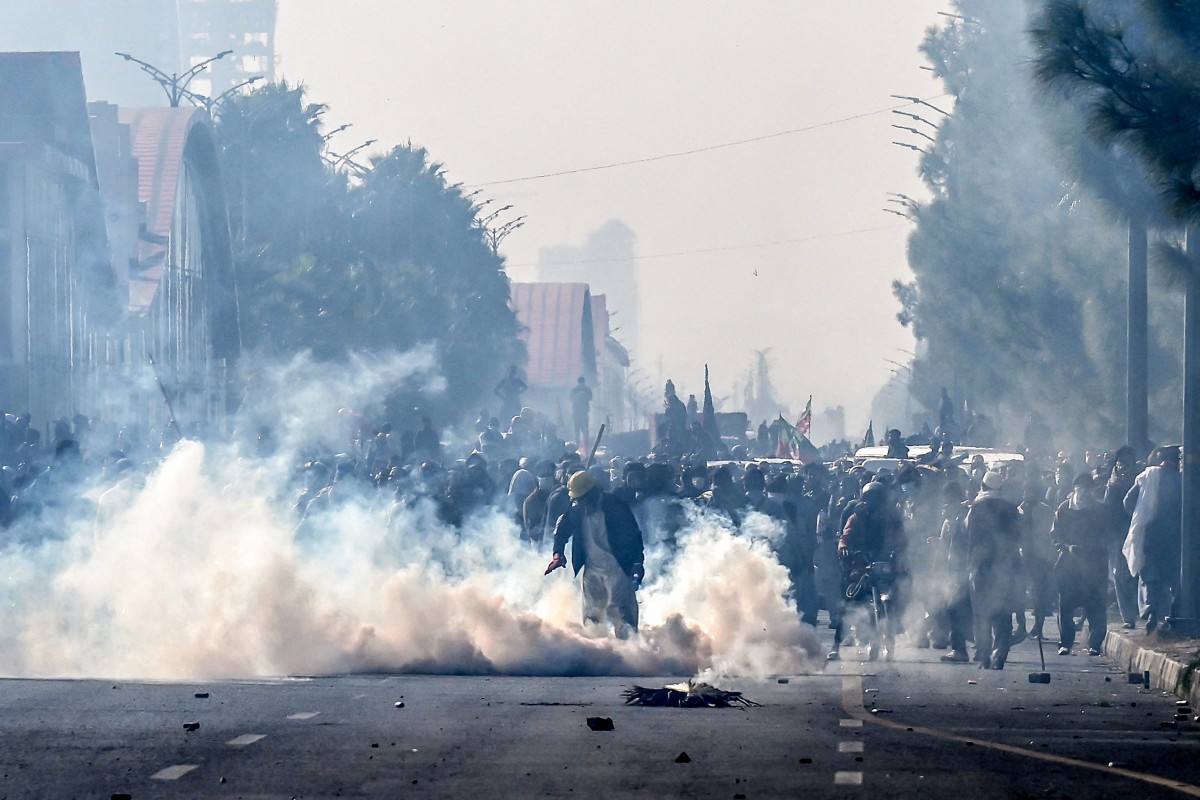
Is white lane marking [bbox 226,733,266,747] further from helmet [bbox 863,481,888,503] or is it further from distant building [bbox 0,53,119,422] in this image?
distant building [bbox 0,53,119,422]

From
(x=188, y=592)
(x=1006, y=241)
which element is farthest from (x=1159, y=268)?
(x=1006, y=241)

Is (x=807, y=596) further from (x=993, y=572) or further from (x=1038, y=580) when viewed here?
(x=993, y=572)

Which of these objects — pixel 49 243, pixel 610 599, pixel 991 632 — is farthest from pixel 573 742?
pixel 49 243

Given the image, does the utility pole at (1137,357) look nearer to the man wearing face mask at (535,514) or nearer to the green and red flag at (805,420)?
the man wearing face mask at (535,514)

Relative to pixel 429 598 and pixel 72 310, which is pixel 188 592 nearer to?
pixel 429 598

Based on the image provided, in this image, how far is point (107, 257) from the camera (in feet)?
149

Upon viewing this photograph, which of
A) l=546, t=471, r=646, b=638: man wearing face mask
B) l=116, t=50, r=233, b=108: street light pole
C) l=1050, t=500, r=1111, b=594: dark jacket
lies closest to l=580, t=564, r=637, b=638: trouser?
l=546, t=471, r=646, b=638: man wearing face mask

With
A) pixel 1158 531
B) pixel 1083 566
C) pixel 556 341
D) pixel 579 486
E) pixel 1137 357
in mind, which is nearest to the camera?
pixel 579 486

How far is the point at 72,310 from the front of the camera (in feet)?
141

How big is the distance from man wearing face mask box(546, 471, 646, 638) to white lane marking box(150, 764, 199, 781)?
7262mm

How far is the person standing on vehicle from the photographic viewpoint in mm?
16453

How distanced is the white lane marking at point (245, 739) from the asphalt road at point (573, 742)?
3 cm

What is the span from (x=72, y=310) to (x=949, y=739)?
34931 mm

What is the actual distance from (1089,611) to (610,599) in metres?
4.35
